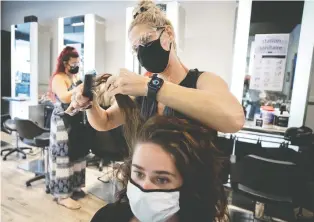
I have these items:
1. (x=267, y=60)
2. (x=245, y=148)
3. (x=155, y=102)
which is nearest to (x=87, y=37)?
(x=267, y=60)

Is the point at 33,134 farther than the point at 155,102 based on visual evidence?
Yes

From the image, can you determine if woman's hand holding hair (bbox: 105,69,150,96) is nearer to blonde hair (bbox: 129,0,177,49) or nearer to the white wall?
blonde hair (bbox: 129,0,177,49)

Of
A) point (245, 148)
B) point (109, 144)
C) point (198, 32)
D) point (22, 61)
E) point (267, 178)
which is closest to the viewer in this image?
point (267, 178)

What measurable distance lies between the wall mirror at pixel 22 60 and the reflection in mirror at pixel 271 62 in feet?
12.0

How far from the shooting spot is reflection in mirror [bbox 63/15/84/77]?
11.2ft

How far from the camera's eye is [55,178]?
Answer: 6.53 ft

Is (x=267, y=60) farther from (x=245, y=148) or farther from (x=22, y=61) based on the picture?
(x=22, y=61)

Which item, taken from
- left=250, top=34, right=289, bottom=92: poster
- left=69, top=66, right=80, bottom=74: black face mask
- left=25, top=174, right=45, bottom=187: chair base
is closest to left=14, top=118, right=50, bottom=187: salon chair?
left=25, top=174, right=45, bottom=187: chair base

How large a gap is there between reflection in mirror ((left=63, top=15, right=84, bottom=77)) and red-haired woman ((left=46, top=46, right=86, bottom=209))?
1504 mm

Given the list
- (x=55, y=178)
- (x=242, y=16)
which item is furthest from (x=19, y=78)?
(x=242, y=16)

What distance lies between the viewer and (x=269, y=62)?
91.8 inches

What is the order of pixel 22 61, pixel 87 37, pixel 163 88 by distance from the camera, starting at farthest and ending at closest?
pixel 22 61 < pixel 87 37 < pixel 163 88

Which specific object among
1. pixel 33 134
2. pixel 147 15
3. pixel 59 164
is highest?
pixel 147 15

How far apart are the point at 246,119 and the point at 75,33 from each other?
9.11 ft
